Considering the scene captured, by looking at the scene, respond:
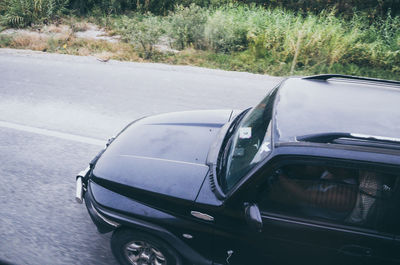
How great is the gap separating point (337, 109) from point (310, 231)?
3.35 ft

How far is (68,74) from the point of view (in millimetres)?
8227

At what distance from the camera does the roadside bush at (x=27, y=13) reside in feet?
40.8

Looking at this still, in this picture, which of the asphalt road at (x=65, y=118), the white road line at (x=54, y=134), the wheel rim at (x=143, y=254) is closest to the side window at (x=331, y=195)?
the wheel rim at (x=143, y=254)

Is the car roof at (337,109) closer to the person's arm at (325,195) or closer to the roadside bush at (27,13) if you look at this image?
the person's arm at (325,195)

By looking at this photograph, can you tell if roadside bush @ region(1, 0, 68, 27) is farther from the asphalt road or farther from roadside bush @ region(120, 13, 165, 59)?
roadside bush @ region(120, 13, 165, 59)

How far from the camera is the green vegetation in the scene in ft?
29.3

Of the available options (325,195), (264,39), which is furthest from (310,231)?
(264,39)

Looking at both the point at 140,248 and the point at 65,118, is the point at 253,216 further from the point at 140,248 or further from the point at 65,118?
the point at 65,118

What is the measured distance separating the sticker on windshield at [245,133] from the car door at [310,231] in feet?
2.10

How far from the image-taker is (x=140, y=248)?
2.79 metres

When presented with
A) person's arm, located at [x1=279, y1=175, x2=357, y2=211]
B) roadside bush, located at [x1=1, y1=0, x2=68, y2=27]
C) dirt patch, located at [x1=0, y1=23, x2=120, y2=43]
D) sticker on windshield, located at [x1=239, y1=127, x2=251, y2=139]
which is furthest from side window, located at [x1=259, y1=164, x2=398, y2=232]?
roadside bush, located at [x1=1, y1=0, x2=68, y2=27]

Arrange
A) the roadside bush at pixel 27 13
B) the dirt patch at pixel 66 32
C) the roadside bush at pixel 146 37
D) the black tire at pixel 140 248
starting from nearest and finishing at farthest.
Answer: the black tire at pixel 140 248
the roadside bush at pixel 146 37
the dirt patch at pixel 66 32
the roadside bush at pixel 27 13

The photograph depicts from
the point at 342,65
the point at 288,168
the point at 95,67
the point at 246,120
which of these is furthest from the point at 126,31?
the point at 288,168

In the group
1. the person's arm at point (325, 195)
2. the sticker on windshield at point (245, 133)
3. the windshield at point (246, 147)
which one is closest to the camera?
the person's arm at point (325, 195)
